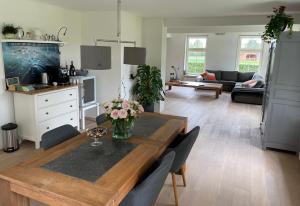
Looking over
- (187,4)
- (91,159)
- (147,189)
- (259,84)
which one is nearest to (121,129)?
(91,159)

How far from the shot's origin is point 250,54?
32.6 ft

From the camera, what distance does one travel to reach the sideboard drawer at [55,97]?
3706 mm

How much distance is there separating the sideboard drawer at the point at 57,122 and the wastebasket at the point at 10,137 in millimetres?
351

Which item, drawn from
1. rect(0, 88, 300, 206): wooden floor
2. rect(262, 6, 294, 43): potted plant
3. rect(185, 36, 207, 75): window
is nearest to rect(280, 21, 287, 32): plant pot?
rect(262, 6, 294, 43): potted plant

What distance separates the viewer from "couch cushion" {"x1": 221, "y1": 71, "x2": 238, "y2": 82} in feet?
31.8

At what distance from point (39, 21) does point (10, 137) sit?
6.53ft

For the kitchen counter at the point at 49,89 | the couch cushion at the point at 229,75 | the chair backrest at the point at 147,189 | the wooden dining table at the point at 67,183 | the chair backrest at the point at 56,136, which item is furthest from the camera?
the couch cushion at the point at 229,75

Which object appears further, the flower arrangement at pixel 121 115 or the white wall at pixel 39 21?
the white wall at pixel 39 21

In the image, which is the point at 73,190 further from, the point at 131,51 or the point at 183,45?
the point at 183,45

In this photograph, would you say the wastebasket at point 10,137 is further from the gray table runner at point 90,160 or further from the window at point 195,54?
the window at point 195,54

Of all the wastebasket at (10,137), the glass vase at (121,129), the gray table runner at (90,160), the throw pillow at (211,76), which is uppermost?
the throw pillow at (211,76)

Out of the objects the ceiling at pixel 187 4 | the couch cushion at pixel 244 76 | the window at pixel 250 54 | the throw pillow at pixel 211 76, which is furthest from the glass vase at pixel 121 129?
the window at pixel 250 54

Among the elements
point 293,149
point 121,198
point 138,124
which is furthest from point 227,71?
point 121,198

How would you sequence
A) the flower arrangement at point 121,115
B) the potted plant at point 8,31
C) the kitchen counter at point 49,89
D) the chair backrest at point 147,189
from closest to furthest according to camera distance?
1. the chair backrest at point 147,189
2. the flower arrangement at point 121,115
3. the potted plant at point 8,31
4. the kitchen counter at point 49,89
